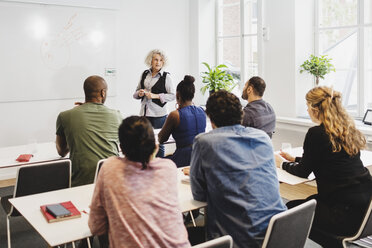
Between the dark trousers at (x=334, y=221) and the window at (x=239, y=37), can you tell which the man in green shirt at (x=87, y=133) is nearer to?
the dark trousers at (x=334, y=221)

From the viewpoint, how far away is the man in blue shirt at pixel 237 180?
206 centimetres

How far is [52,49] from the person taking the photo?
18.9 feet

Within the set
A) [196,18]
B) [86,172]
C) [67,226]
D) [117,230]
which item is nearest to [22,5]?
[196,18]

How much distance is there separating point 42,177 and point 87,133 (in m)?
0.45

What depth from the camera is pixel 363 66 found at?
5.07m

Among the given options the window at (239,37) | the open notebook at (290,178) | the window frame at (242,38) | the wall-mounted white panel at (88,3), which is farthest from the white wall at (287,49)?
the open notebook at (290,178)

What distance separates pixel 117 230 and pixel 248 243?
67 centimetres

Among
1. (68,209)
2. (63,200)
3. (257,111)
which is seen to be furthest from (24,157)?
(257,111)

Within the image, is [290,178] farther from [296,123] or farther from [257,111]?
[296,123]

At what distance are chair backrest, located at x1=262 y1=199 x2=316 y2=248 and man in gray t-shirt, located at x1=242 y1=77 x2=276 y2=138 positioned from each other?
60.7 inches

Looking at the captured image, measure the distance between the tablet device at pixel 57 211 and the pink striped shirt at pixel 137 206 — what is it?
343 mm

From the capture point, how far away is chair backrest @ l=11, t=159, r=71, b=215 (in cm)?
301

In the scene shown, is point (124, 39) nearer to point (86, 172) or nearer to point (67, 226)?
point (86, 172)

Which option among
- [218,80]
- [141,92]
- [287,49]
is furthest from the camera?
[218,80]
